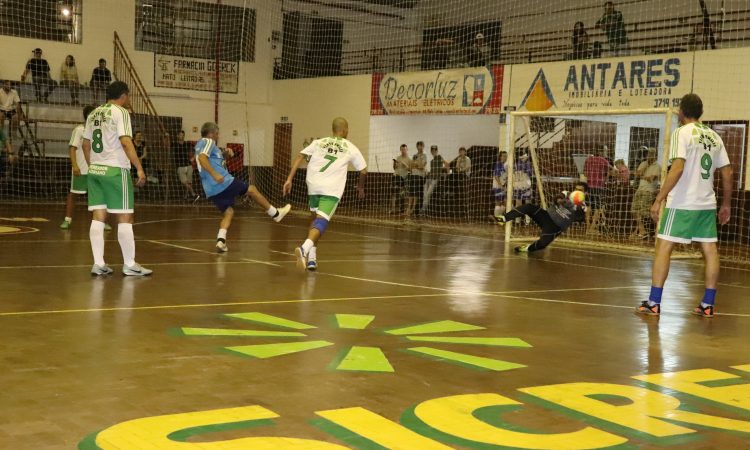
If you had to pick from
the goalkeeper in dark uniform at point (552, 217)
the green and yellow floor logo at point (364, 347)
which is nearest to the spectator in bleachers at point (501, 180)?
the goalkeeper in dark uniform at point (552, 217)

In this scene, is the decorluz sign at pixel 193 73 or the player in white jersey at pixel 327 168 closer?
the player in white jersey at pixel 327 168

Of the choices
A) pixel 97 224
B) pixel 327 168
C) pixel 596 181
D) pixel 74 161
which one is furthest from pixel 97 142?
pixel 596 181

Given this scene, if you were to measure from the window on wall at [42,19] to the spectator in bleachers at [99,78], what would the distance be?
5.06 ft

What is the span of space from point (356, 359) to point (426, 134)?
72.0 feet

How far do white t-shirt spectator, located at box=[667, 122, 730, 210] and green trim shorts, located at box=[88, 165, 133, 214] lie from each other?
5207 mm

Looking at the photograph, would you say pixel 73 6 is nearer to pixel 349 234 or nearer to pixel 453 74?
pixel 453 74

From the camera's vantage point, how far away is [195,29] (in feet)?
92.0

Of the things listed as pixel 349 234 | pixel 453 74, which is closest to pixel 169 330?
pixel 349 234

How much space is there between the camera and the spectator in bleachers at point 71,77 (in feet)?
81.0

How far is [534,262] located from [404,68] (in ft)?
51.0

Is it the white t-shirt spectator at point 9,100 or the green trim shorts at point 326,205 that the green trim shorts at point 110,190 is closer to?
the green trim shorts at point 326,205

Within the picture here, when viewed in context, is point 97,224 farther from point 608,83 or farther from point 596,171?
point 608,83

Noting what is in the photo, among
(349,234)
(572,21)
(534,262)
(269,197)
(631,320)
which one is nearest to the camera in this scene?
(631,320)

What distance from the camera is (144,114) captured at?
26.3 m
